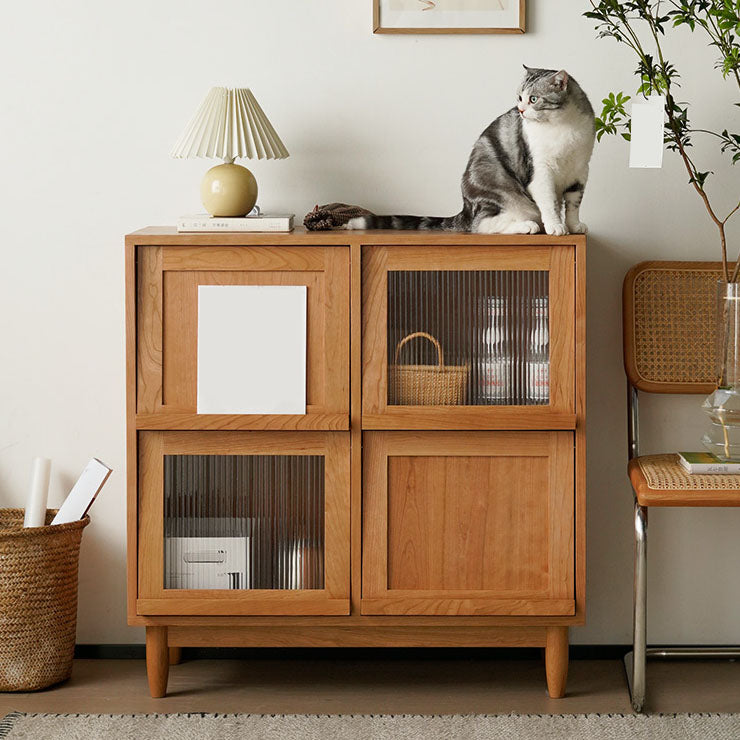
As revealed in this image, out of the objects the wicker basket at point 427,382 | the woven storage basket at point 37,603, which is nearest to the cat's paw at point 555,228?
the wicker basket at point 427,382

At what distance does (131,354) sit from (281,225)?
0.44 m

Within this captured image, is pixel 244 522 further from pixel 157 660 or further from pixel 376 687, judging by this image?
pixel 376 687

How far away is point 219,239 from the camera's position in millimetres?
2059

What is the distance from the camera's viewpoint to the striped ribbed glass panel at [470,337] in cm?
209

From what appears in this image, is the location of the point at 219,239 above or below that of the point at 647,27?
below

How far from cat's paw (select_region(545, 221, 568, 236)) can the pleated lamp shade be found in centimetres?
Answer: 66

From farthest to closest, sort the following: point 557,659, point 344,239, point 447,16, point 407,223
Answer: point 447,16 → point 407,223 → point 557,659 → point 344,239

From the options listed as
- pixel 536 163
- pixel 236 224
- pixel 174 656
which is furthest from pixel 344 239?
pixel 174 656

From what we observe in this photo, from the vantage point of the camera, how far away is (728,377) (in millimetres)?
2145

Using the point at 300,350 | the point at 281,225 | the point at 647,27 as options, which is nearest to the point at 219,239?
the point at 281,225

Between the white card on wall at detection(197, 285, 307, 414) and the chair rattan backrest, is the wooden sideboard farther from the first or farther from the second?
the chair rattan backrest

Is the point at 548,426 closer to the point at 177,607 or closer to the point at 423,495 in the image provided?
the point at 423,495

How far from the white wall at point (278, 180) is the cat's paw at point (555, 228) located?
394 millimetres

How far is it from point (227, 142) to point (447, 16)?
2.23 ft
